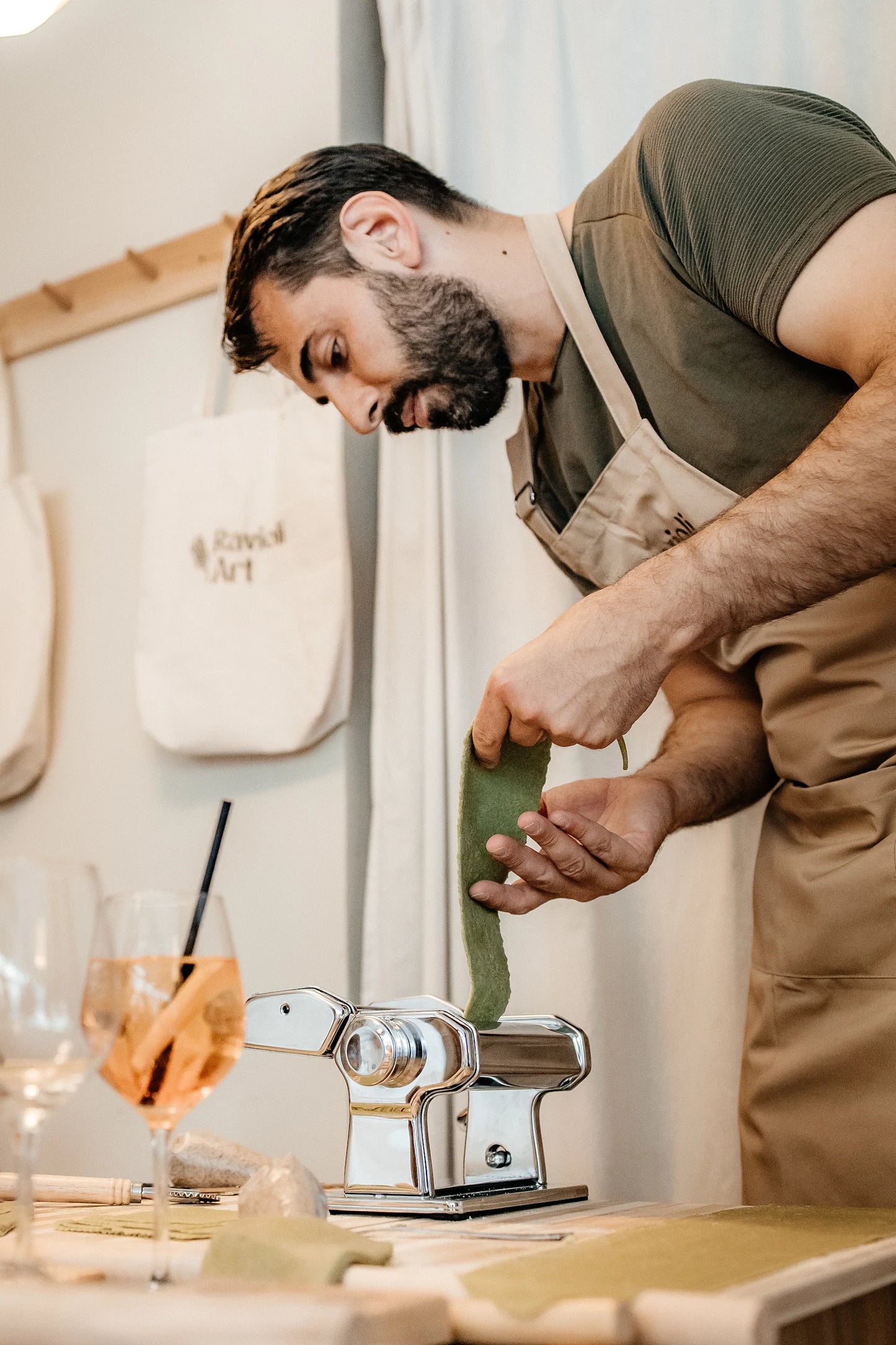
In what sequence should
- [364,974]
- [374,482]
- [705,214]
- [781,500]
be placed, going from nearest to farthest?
[781,500], [705,214], [364,974], [374,482]

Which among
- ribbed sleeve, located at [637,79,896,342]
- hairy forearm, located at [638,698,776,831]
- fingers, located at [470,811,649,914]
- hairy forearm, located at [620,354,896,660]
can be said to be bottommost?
fingers, located at [470,811,649,914]

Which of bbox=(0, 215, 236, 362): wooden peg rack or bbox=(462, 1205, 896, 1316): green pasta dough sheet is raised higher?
bbox=(0, 215, 236, 362): wooden peg rack

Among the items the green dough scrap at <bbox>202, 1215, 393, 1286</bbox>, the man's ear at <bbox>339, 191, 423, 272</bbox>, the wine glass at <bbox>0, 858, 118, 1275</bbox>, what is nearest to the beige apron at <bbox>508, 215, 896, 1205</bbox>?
the man's ear at <bbox>339, 191, 423, 272</bbox>

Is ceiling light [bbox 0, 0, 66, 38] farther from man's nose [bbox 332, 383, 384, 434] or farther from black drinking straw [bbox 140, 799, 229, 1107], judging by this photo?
black drinking straw [bbox 140, 799, 229, 1107]

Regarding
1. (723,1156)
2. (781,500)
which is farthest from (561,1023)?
(723,1156)

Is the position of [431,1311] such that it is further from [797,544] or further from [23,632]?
[23,632]

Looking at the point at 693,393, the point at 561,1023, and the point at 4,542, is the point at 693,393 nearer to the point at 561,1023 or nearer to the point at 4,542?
the point at 561,1023

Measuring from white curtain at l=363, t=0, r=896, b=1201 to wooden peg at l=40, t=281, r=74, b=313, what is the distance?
63 cm

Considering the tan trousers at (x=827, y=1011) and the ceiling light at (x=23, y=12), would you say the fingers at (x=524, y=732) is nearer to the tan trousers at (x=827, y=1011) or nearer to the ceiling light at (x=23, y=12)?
the tan trousers at (x=827, y=1011)

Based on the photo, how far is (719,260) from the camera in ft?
3.63

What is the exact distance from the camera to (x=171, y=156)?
6.77 feet

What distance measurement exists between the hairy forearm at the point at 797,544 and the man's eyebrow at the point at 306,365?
2.03 ft

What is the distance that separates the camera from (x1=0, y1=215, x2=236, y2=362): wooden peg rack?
195cm

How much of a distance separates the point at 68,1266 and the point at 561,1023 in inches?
17.7
